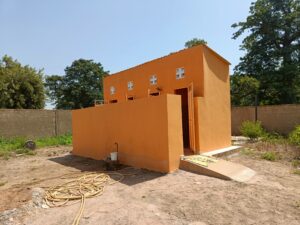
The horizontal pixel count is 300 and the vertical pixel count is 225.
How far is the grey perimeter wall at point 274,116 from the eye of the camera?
43.6ft

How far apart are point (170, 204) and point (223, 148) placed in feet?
15.9

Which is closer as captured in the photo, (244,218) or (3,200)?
(244,218)

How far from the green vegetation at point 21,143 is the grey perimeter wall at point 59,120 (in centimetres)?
43

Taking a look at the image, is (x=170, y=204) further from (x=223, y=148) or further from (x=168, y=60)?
(x=168, y=60)

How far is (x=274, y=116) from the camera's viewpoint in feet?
46.1

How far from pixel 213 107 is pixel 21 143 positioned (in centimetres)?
1041

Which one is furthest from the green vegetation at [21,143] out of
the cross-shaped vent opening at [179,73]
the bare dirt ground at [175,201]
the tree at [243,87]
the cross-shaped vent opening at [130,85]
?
the tree at [243,87]

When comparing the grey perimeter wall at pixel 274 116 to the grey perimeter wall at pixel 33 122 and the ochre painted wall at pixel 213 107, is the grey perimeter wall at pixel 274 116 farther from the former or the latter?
the grey perimeter wall at pixel 33 122

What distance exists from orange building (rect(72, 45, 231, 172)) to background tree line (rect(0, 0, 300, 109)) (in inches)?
393

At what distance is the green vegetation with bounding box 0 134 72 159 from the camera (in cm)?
1254

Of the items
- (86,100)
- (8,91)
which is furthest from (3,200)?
(86,100)

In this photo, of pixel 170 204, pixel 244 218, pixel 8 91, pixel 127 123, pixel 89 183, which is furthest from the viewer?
pixel 8 91

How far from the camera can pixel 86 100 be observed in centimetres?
3372

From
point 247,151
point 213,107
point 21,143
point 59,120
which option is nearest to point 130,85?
point 213,107
